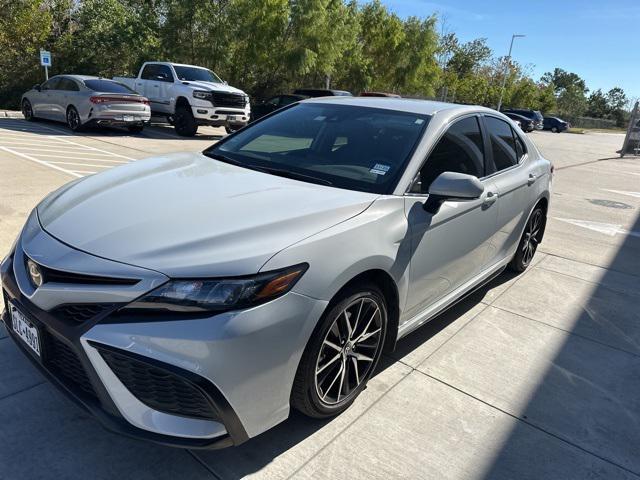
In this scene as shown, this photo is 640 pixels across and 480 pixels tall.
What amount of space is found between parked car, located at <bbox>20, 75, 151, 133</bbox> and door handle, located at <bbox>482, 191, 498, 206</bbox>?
38.5ft

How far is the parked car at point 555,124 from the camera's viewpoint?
46375 mm

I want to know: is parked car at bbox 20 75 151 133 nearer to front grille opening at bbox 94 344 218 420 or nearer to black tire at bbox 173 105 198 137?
black tire at bbox 173 105 198 137

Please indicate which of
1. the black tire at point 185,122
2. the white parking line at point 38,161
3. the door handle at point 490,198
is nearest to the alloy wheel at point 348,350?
the door handle at point 490,198

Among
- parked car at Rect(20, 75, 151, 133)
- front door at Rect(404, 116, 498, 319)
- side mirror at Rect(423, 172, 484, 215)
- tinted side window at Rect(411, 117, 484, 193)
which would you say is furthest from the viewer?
parked car at Rect(20, 75, 151, 133)

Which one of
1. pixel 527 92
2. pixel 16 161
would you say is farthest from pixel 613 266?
pixel 527 92

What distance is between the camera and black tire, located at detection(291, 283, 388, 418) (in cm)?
230

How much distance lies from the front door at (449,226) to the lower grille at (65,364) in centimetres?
175

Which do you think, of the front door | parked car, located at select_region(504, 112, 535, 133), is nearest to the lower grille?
the front door

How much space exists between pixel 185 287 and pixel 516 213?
3257 millimetres

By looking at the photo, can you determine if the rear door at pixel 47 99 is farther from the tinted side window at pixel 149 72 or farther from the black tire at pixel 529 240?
the black tire at pixel 529 240

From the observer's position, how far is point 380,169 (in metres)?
2.98

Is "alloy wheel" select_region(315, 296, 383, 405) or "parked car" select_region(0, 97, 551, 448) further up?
"parked car" select_region(0, 97, 551, 448)

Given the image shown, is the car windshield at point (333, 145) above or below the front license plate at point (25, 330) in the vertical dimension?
above

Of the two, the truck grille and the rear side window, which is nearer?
the rear side window
